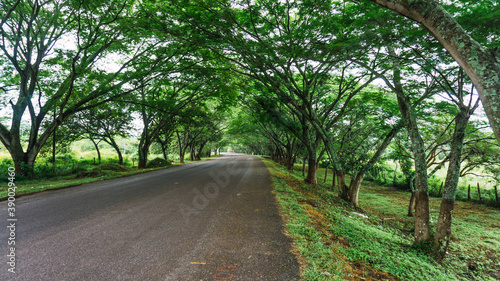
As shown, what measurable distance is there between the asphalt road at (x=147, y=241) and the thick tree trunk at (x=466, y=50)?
294 cm

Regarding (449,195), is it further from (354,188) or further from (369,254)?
Answer: (354,188)

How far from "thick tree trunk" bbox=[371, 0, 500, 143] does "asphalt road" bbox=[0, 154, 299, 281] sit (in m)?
2.94

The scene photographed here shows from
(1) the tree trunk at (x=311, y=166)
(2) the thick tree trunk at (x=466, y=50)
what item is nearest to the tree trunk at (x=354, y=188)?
(1) the tree trunk at (x=311, y=166)

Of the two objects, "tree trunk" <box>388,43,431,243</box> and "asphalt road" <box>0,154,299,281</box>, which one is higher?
"tree trunk" <box>388,43,431,243</box>

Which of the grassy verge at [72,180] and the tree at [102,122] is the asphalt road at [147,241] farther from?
the tree at [102,122]

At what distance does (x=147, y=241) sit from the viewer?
3.46 metres

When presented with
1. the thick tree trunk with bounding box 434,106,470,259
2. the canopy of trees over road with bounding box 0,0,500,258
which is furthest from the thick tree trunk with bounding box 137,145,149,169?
the thick tree trunk with bounding box 434,106,470,259

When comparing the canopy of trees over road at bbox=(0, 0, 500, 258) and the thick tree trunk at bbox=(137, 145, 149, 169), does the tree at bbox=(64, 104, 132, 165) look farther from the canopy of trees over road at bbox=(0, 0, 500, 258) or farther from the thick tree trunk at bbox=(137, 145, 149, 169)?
the thick tree trunk at bbox=(137, 145, 149, 169)

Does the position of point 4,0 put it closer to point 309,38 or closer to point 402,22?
point 309,38

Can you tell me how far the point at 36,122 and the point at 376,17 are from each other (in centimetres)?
1802

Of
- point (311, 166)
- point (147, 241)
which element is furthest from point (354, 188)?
point (147, 241)

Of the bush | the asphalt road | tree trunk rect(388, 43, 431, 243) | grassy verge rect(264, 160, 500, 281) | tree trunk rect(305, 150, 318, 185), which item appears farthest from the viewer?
the bush

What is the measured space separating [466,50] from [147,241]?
17.1 feet

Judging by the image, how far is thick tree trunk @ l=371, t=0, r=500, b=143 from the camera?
1961mm
